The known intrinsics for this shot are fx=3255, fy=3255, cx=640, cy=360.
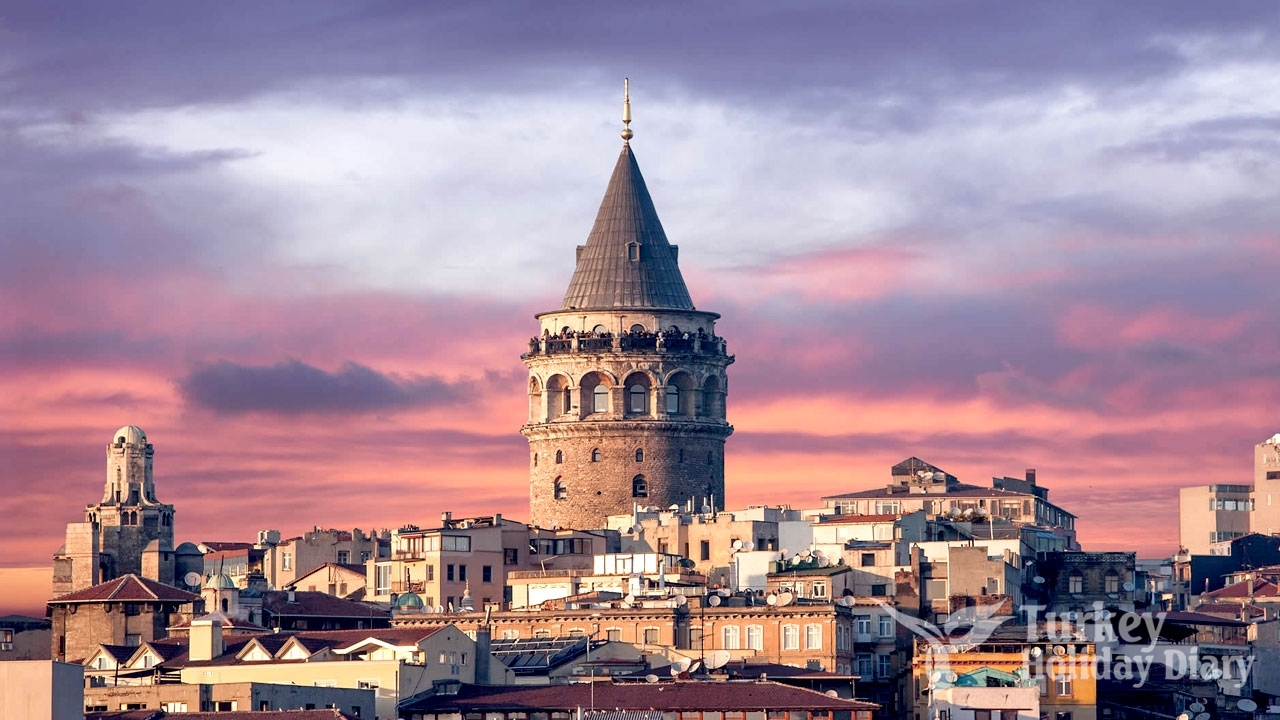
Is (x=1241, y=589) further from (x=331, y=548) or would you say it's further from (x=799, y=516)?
(x=331, y=548)

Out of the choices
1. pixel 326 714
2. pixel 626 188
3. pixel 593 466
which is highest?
pixel 626 188

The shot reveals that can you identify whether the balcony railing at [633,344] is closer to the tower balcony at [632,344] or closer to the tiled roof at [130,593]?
the tower balcony at [632,344]

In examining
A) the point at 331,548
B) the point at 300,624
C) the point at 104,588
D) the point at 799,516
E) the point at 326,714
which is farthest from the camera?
the point at 331,548

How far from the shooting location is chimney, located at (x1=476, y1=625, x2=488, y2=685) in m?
115

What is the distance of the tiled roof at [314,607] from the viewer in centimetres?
13125

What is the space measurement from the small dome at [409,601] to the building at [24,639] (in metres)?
18.1

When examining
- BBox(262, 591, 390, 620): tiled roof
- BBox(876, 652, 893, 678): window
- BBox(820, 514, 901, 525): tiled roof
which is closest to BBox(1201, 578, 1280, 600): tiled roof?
BBox(820, 514, 901, 525): tiled roof

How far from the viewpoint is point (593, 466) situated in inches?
5965

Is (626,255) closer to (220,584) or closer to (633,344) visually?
(633,344)

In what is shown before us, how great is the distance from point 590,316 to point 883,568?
23.6 meters

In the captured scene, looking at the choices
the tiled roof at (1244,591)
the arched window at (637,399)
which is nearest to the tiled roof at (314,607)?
the arched window at (637,399)

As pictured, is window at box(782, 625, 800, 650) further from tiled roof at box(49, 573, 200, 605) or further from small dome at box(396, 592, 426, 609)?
tiled roof at box(49, 573, 200, 605)

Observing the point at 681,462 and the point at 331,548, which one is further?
the point at 331,548

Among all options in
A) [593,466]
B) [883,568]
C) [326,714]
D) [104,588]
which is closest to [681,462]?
[593,466]
